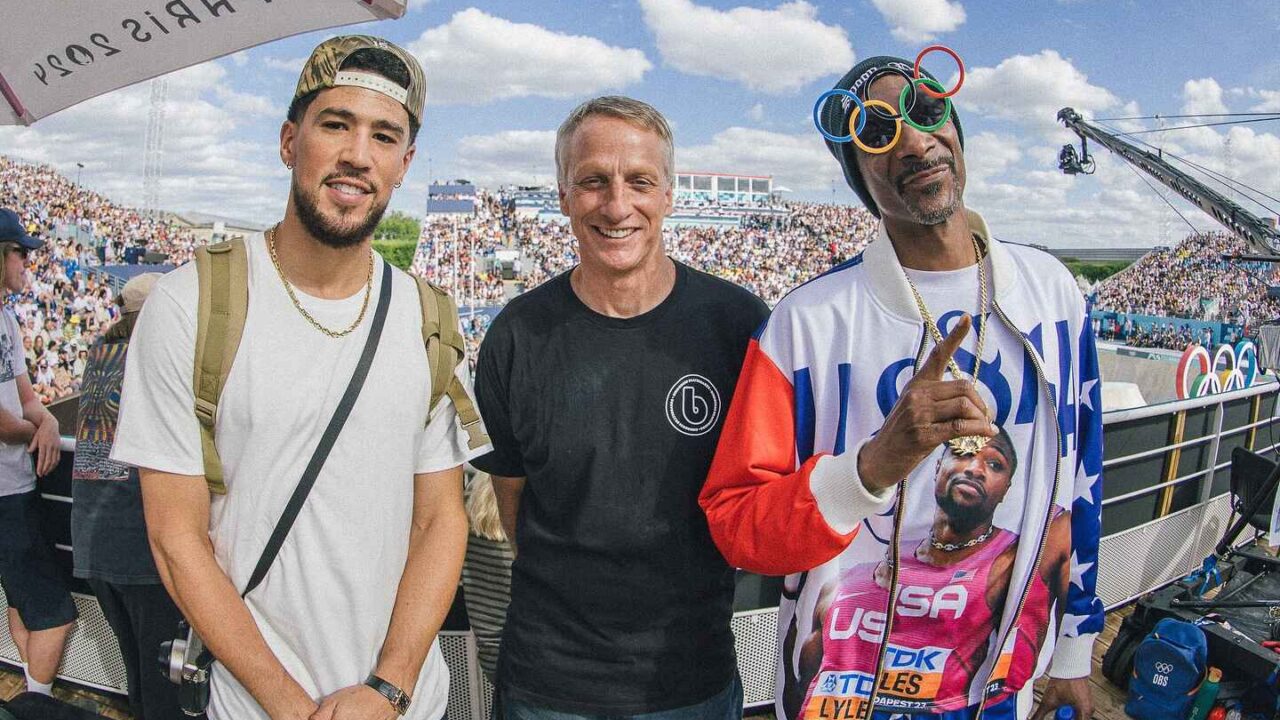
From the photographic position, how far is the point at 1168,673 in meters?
3.20

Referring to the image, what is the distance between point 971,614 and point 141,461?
1.58 metres

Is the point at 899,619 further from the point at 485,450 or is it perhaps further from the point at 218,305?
the point at 218,305

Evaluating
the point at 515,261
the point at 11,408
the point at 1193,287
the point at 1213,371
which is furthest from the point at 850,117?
the point at 1193,287

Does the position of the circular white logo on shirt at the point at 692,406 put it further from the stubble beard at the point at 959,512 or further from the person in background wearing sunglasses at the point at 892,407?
the stubble beard at the point at 959,512

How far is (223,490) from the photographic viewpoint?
56.2 inches

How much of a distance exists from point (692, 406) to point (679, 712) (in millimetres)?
677

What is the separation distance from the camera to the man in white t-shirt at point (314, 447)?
137 centimetres

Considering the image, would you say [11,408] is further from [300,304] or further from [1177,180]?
[1177,180]

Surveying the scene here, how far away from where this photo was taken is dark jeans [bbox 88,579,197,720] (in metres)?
2.35

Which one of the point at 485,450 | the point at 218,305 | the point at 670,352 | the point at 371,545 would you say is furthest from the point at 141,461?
the point at 670,352

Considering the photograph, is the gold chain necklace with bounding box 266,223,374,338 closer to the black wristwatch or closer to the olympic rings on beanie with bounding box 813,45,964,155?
the black wristwatch

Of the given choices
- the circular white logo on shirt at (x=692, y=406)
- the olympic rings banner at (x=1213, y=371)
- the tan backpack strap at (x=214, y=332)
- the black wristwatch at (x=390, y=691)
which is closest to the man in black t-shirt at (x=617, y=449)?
the circular white logo on shirt at (x=692, y=406)

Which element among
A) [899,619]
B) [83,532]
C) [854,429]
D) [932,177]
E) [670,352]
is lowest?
[83,532]

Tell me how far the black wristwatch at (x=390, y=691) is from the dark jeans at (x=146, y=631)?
1195mm
